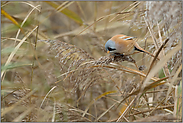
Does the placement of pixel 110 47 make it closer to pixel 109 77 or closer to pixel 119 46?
pixel 119 46

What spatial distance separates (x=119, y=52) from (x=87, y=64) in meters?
0.56

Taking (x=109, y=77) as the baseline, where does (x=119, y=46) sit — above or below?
above

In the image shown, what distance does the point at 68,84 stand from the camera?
1403 millimetres

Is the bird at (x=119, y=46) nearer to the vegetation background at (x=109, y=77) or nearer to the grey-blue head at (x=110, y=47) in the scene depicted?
the grey-blue head at (x=110, y=47)

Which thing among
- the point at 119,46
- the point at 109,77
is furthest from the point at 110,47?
the point at 109,77

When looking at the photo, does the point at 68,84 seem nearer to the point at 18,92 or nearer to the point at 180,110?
the point at 18,92

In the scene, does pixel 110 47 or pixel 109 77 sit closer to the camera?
pixel 109 77

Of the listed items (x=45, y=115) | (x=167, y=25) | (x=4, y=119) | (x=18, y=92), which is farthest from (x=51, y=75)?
(x=167, y=25)

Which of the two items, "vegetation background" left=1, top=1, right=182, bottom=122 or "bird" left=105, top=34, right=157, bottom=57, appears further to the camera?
"bird" left=105, top=34, right=157, bottom=57

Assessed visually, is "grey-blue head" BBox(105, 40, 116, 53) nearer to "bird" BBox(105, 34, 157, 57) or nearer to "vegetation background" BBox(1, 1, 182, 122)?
"bird" BBox(105, 34, 157, 57)

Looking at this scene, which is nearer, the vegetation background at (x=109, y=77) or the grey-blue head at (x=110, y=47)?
the vegetation background at (x=109, y=77)

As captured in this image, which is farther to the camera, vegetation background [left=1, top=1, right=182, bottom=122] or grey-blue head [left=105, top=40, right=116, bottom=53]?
grey-blue head [left=105, top=40, right=116, bottom=53]

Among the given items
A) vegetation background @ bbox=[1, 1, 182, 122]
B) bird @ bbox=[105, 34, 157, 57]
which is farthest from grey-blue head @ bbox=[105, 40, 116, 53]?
vegetation background @ bbox=[1, 1, 182, 122]

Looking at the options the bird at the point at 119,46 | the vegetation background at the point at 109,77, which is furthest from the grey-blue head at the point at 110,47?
the vegetation background at the point at 109,77
